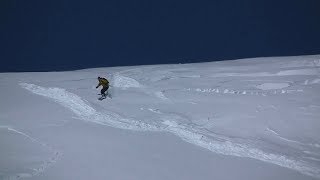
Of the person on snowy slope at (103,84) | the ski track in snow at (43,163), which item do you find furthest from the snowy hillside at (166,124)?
the person on snowy slope at (103,84)

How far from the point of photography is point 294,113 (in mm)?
11070

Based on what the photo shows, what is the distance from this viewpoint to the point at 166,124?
10.5 metres

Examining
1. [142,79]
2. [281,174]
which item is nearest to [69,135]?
[281,174]

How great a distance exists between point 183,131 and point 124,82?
552 centimetres

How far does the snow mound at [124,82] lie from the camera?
571 inches

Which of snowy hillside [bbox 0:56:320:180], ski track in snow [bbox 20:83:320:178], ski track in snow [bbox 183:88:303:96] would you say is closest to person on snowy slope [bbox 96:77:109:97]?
snowy hillside [bbox 0:56:320:180]

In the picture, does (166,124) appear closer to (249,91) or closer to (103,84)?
(103,84)

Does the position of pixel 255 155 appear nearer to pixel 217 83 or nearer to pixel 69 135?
pixel 69 135

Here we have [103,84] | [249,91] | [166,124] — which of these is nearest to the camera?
[166,124]

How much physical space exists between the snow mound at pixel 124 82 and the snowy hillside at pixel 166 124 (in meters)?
0.04

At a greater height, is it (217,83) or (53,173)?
(217,83)

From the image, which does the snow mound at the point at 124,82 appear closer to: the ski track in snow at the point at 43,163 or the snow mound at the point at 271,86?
the snow mound at the point at 271,86

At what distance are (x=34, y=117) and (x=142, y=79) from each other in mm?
5501

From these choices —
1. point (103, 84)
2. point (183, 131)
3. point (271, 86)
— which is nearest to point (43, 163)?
point (183, 131)
